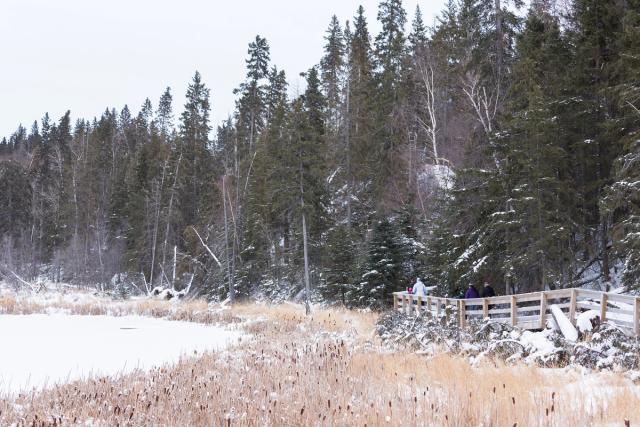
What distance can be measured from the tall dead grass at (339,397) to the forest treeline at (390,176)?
8221 mm

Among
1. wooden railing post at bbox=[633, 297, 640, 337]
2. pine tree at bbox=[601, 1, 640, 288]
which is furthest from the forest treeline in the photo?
wooden railing post at bbox=[633, 297, 640, 337]

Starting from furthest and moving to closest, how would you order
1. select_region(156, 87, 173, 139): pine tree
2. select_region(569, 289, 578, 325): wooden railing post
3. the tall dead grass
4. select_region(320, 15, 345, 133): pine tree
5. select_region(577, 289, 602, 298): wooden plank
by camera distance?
select_region(156, 87, 173, 139): pine tree, select_region(320, 15, 345, 133): pine tree, select_region(569, 289, 578, 325): wooden railing post, select_region(577, 289, 602, 298): wooden plank, the tall dead grass

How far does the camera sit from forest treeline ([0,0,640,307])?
1688 centimetres

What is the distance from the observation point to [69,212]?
167 feet

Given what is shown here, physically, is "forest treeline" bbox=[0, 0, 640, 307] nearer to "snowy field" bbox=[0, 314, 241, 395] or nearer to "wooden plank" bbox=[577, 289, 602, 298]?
"wooden plank" bbox=[577, 289, 602, 298]

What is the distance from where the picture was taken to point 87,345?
14.2 metres

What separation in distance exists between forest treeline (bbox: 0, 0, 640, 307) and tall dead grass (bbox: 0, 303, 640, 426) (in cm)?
822

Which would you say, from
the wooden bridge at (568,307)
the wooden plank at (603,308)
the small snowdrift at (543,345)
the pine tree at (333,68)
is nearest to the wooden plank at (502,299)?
the wooden bridge at (568,307)

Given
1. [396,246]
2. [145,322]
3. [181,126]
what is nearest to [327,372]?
[145,322]

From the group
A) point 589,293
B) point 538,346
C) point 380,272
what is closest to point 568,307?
point 589,293

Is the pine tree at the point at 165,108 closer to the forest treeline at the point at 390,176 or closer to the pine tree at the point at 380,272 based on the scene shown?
the forest treeline at the point at 390,176

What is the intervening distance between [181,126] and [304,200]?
26.1 m

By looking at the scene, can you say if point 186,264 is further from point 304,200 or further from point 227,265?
point 304,200

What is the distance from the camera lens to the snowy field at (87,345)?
968 cm
